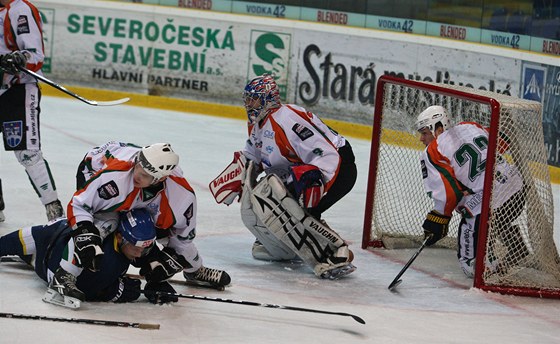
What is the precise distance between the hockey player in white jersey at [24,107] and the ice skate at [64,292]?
138 centimetres

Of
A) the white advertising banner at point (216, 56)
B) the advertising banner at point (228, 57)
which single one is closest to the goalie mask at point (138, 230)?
the advertising banner at point (228, 57)

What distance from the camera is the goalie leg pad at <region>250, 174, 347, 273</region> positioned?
4965 mm

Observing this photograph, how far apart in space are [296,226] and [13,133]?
1.50 meters

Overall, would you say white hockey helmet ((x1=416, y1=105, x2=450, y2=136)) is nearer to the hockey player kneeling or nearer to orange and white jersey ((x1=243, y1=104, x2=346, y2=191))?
orange and white jersey ((x1=243, y1=104, x2=346, y2=191))

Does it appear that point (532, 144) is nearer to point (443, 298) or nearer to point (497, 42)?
point (443, 298)

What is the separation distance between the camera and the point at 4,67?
529 cm

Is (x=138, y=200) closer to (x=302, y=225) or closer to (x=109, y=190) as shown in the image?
(x=109, y=190)

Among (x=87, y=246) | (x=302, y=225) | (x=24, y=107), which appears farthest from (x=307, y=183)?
(x=24, y=107)

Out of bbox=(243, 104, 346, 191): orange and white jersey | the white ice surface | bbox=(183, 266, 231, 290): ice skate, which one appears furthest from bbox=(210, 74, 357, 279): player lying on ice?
bbox=(183, 266, 231, 290): ice skate

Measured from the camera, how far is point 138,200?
416 cm

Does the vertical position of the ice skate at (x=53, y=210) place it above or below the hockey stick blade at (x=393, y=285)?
above

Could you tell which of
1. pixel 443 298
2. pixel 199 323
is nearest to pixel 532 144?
pixel 443 298

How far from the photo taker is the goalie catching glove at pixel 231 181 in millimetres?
5227

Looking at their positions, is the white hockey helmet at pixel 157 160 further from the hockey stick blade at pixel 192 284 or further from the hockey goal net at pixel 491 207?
the hockey goal net at pixel 491 207
